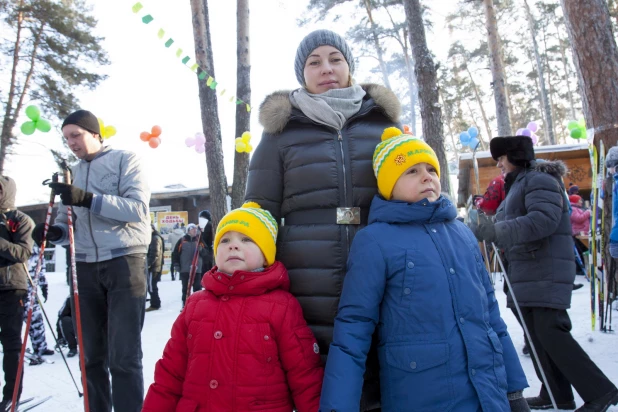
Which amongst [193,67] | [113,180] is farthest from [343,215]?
[193,67]

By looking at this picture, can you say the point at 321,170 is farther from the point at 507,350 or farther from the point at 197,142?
the point at 197,142

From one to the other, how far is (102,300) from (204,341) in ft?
4.17

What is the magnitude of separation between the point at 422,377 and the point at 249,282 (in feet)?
2.26

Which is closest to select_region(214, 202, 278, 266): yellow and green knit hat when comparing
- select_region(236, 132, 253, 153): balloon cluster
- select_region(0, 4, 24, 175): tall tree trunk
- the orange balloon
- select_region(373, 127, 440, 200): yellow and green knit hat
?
select_region(373, 127, 440, 200): yellow and green knit hat

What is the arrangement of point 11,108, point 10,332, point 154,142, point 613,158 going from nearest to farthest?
point 10,332 → point 613,158 → point 154,142 → point 11,108

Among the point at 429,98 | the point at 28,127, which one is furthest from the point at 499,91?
the point at 28,127

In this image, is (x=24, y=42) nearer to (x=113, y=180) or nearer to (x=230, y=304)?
(x=113, y=180)

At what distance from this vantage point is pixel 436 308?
1.57m

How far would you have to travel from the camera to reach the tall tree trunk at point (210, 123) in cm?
807

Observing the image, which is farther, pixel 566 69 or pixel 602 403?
pixel 566 69

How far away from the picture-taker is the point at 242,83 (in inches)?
358

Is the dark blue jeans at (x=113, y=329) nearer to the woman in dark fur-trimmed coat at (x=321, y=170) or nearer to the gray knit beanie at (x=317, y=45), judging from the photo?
the woman in dark fur-trimmed coat at (x=321, y=170)

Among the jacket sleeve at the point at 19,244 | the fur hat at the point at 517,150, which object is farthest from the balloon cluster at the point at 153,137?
the fur hat at the point at 517,150

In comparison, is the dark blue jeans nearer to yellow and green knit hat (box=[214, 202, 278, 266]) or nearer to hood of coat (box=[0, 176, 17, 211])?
yellow and green knit hat (box=[214, 202, 278, 266])
